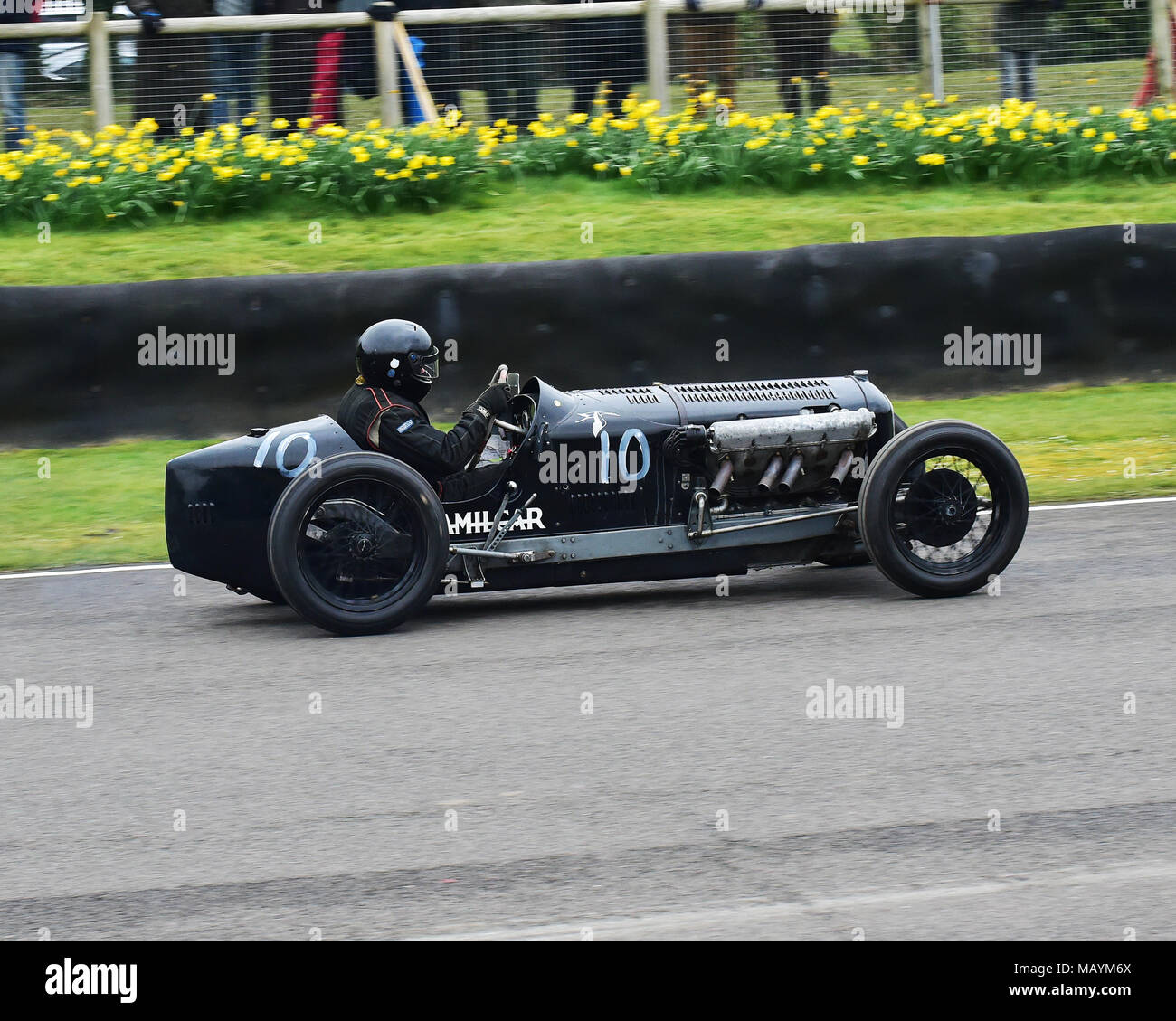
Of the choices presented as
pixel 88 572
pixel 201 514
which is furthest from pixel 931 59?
pixel 201 514

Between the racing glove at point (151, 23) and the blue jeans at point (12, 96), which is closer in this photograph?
the blue jeans at point (12, 96)

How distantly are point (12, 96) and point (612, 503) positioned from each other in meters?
8.46

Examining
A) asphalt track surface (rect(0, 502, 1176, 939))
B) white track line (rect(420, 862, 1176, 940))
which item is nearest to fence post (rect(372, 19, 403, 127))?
asphalt track surface (rect(0, 502, 1176, 939))

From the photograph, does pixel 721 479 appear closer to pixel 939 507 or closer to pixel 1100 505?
pixel 939 507

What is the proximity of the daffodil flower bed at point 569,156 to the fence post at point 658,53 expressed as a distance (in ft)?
0.62

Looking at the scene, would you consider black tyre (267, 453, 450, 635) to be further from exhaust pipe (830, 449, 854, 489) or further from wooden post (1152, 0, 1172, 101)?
wooden post (1152, 0, 1172, 101)

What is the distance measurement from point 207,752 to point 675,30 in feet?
34.2

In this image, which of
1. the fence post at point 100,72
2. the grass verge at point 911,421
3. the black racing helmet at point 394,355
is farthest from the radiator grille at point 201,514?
the fence post at point 100,72

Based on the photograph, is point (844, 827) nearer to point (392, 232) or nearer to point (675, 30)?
point (392, 232)

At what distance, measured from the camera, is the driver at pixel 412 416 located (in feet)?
23.1

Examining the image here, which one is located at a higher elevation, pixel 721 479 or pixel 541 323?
pixel 541 323

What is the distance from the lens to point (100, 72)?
1409 cm

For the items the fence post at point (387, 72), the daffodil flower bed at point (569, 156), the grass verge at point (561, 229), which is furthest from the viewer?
the fence post at point (387, 72)

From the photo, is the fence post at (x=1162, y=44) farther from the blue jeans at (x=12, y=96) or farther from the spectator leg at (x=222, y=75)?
the blue jeans at (x=12, y=96)
